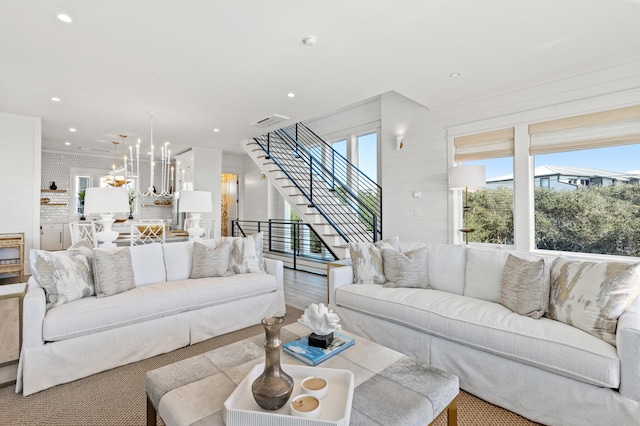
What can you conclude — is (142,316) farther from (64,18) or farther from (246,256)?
(64,18)

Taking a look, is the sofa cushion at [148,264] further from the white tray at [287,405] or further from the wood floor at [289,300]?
the white tray at [287,405]

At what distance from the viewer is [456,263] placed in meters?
2.97

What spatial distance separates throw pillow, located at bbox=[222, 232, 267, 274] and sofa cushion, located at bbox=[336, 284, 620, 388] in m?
1.35

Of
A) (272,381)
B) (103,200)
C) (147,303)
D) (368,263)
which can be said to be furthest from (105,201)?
(272,381)

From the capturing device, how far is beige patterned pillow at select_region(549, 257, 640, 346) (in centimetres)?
188

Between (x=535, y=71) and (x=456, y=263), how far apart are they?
2.35 metres

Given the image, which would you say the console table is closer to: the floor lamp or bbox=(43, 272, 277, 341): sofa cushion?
bbox=(43, 272, 277, 341): sofa cushion

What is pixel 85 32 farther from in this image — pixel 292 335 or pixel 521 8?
pixel 521 8

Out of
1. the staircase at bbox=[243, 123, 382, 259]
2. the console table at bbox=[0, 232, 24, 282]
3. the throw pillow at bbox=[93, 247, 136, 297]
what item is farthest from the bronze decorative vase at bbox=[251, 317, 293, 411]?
the console table at bbox=[0, 232, 24, 282]

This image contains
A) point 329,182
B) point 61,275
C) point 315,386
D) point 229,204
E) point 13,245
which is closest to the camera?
point 315,386

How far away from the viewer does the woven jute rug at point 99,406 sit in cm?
190

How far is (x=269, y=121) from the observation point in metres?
5.74

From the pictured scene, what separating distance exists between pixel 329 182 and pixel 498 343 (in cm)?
508

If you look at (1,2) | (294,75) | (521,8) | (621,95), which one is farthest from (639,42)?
(1,2)
